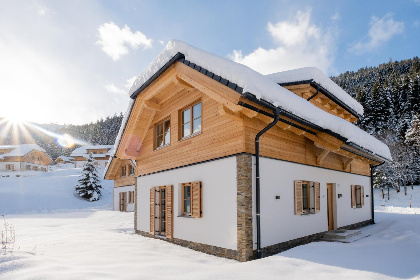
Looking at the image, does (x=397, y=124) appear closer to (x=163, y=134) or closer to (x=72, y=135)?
(x=163, y=134)

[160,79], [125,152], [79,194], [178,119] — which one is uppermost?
[160,79]

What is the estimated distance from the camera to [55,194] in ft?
113

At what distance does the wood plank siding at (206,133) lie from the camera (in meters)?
6.84

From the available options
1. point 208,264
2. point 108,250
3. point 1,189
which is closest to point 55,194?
point 1,189

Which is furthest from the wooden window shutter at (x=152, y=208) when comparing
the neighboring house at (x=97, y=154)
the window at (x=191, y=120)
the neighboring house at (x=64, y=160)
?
the neighboring house at (x=64, y=160)

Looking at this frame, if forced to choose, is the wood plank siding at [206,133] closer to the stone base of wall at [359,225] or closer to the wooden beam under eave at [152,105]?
the wooden beam under eave at [152,105]

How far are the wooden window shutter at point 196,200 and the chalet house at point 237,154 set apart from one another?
0.03m

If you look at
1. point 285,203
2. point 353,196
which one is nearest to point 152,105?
point 285,203

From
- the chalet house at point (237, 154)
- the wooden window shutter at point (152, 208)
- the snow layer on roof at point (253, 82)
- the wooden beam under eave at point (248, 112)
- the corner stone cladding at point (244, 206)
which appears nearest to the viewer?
the snow layer on roof at point (253, 82)

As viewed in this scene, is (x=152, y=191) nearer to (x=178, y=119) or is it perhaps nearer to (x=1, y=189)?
(x=178, y=119)

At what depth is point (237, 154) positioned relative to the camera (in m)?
6.79

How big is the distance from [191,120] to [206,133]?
A: 1127mm

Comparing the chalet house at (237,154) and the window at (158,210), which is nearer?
the chalet house at (237,154)

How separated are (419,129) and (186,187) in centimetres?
4302
